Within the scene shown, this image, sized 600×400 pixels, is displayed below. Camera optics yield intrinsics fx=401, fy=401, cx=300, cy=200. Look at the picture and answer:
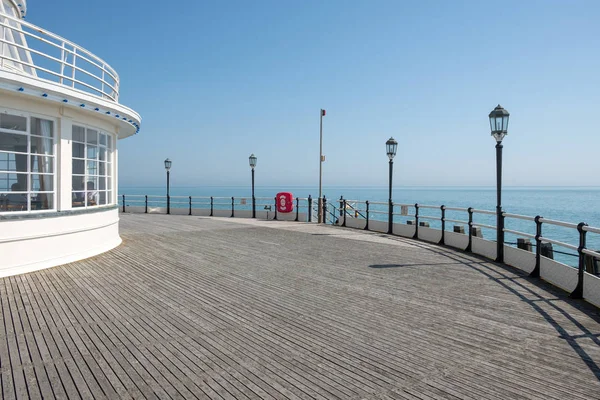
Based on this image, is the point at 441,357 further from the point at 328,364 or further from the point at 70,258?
the point at 70,258

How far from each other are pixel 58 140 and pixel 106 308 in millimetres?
4626

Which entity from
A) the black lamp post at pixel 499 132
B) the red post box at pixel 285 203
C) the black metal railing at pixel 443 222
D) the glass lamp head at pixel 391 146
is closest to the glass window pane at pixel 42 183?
the black metal railing at pixel 443 222

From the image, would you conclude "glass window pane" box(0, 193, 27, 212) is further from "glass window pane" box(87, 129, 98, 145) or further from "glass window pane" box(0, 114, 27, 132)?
"glass window pane" box(87, 129, 98, 145)

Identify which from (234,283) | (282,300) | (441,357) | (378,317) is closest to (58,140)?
(234,283)

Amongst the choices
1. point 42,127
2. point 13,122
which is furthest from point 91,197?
point 13,122

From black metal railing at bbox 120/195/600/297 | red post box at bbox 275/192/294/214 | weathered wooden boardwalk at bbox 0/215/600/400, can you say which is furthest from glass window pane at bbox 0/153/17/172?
red post box at bbox 275/192/294/214

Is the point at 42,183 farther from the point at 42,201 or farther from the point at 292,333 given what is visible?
the point at 292,333

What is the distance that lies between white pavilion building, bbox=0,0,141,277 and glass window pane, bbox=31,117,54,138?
0.02m

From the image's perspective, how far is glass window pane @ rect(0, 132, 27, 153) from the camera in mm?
7434

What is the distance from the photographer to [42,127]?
8.25 meters

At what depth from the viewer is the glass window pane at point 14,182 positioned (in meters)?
7.84

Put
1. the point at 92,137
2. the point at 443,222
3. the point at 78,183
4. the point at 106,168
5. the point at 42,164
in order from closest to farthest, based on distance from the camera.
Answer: the point at 42,164 → the point at 78,183 → the point at 92,137 → the point at 106,168 → the point at 443,222

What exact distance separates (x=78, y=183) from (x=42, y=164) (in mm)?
904

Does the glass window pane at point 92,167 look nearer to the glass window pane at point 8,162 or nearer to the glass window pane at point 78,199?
the glass window pane at point 78,199
